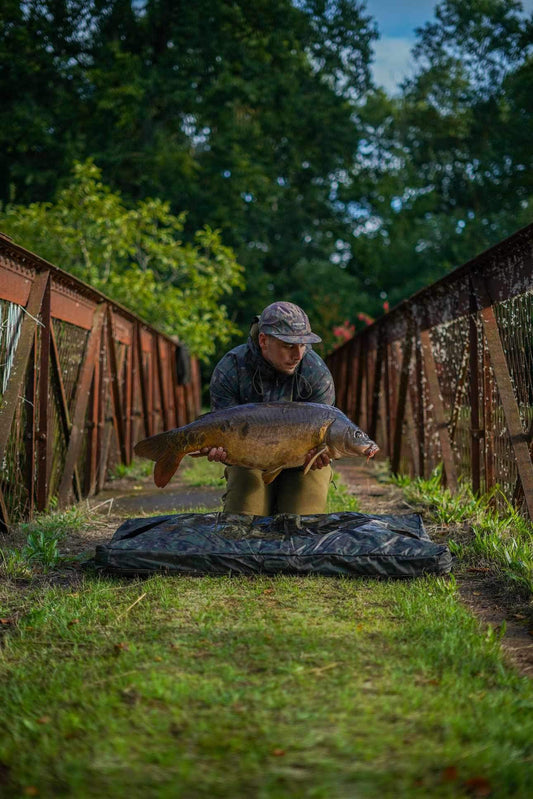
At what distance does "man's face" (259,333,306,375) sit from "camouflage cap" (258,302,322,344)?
64mm

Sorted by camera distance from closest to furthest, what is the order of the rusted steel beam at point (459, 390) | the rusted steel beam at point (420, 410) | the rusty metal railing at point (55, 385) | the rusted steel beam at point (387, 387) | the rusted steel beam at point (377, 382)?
the rusty metal railing at point (55, 385) → the rusted steel beam at point (459, 390) → the rusted steel beam at point (420, 410) → the rusted steel beam at point (387, 387) → the rusted steel beam at point (377, 382)

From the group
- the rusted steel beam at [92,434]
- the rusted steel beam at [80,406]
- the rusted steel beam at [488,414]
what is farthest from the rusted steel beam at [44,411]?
the rusted steel beam at [488,414]

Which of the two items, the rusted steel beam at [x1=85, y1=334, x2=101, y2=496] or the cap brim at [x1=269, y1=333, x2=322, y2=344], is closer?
the cap brim at [x1=269, y1=333, x2=322, y2=344]

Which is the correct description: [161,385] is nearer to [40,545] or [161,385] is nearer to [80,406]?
[80,406]

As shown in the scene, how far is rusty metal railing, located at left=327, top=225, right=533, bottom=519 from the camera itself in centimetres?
484

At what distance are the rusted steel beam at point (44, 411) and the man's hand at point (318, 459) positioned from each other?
7.42 feet

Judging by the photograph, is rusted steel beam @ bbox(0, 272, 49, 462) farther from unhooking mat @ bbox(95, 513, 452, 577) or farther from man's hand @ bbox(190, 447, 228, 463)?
man's hand @ bbox(190, 447, 228, 463)

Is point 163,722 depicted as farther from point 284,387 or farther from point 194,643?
point 284,387

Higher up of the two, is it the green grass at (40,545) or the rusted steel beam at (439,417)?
the rusted steel beam at (439,417)

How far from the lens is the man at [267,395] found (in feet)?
16.1

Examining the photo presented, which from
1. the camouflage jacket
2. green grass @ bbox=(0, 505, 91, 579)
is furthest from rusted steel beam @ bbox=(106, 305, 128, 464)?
the camouflage jacket

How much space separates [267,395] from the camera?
499 centimetres

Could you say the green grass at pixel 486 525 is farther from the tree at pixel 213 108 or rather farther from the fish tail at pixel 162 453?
the tree at pixel 213 108

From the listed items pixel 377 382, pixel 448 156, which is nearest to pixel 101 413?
pixel 377 382
